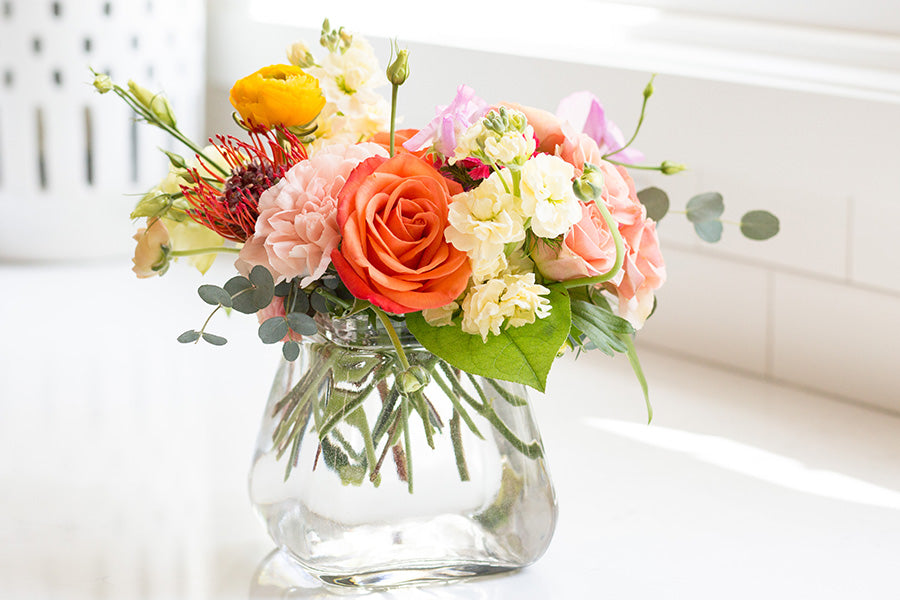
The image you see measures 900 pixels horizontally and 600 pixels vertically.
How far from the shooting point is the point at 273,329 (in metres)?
0.53

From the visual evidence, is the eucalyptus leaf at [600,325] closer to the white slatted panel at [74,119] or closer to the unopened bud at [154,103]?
the unopened bud at [154,103]

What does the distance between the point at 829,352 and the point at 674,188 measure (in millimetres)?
191

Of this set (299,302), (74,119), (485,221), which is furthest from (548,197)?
(74,119)

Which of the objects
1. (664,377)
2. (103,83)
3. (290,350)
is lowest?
(664,377)

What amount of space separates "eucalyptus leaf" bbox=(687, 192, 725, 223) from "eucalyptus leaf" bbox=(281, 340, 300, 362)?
0.23 metres

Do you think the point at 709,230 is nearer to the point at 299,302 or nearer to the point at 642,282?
the point at 642,282

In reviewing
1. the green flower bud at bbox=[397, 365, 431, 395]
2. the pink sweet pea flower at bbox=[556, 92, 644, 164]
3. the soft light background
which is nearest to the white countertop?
the soft light background

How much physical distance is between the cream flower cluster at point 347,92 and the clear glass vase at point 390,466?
0.11m

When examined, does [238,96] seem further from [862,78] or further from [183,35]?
[183,35]

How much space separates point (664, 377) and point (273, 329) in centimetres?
51

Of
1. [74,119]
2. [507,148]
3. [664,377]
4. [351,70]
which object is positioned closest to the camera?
[507,148]

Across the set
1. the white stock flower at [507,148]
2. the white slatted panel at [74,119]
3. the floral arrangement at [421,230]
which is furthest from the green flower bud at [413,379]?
the white slatted panel at [74,119]

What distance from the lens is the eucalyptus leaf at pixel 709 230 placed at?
0.65 m

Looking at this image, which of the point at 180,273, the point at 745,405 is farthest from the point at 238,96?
the point at 180,273
